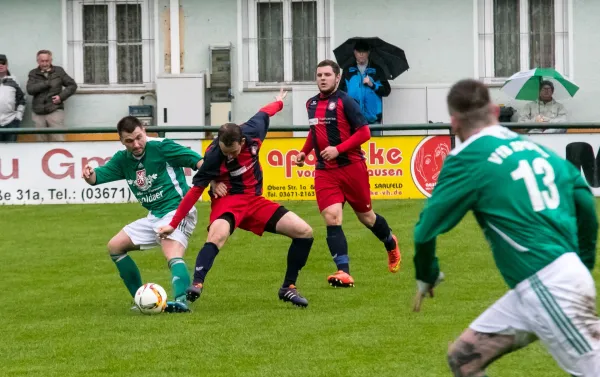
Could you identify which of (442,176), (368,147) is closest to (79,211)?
(368,147)

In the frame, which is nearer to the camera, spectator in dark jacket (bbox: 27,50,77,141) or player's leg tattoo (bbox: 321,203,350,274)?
player's leg tattoo (bbox: 321,203,350,274)

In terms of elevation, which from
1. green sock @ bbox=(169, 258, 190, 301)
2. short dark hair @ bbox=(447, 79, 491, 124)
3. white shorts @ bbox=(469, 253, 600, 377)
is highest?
short dark hair @ bbox=(447, 79, 491, 124)

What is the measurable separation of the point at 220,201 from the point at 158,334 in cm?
178

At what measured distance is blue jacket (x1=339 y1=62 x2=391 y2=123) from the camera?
71.9 feet

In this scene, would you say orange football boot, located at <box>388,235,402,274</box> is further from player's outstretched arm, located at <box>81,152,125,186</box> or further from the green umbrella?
the green umbrella

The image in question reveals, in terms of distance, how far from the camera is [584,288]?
5.70m

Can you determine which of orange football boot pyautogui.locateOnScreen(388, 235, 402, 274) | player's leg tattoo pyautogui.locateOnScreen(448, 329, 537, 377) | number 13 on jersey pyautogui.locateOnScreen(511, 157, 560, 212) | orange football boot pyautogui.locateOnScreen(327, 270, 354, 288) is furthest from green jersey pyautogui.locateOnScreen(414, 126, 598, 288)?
orange football boot pyautogui.locateOnScreen(388, 235, 402, 274)

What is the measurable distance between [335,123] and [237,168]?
67.0 inches

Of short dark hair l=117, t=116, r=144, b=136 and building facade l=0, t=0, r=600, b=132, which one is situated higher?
building facade l=0, t=0, r=600, b=132

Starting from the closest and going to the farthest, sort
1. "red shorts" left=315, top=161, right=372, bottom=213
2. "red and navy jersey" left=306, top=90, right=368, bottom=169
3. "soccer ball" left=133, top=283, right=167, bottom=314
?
"soccer ball" left=133, top=283, right=167, bottom=314, "red and navy jersey" left=306, top=90, right=368, bottom=169, "red shorts" left=315, top=161, right=372, bottom=213

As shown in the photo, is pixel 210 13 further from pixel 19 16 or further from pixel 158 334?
pixel 158 334

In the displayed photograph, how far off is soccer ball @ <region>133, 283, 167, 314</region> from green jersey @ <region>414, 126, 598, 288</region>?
5220 mm

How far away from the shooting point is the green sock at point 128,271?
11305mm

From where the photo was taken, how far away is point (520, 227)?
227 inches
